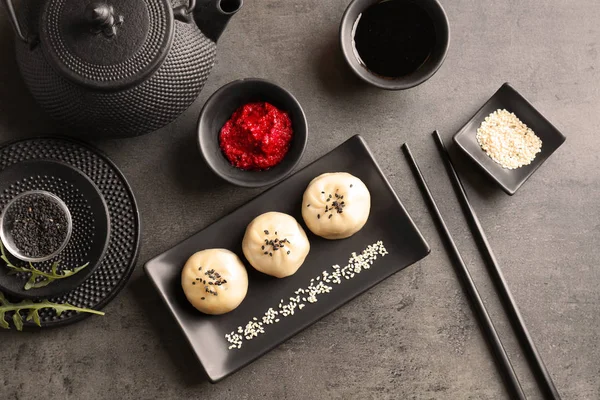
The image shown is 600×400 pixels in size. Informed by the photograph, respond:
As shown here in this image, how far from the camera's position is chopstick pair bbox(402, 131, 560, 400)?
1885 mm

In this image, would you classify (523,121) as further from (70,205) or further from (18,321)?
(18,321)

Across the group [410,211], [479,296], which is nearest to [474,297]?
[479,296]

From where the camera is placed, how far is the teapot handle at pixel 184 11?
1491 mm

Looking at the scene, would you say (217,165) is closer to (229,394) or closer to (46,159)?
(46,159)

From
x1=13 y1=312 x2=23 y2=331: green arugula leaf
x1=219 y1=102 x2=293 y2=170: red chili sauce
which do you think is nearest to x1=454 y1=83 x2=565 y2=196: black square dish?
x1=219 y1=102 x2=293 y2=170: red chili sauce

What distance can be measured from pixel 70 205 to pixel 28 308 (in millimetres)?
336

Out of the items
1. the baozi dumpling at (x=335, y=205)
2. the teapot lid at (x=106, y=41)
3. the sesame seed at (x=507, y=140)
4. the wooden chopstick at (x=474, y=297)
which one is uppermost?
the teapot lid at (x=106, y=41)

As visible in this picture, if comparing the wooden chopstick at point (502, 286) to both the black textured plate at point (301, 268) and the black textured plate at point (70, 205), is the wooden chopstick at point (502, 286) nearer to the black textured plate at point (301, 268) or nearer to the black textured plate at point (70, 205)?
the black textured plate at point (301, 268)

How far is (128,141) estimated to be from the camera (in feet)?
6.13

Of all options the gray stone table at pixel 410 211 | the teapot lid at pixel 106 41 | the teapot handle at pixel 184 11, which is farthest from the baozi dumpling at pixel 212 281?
the teapot handle at pixel 184 11

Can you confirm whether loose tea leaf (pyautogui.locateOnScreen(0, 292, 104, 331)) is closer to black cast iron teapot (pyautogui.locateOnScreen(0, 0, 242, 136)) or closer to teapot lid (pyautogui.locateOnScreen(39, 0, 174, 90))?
black cast iron teapot (pyautogui.locateOnScreen(0, 0, 242, 136))

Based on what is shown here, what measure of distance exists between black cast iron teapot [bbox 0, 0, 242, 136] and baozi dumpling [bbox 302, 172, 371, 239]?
1.57 ft

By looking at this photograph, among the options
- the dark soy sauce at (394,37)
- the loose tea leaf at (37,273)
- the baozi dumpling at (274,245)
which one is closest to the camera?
the loose tea leaf at (37,273)

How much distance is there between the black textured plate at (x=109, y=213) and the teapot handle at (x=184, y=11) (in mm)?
541
